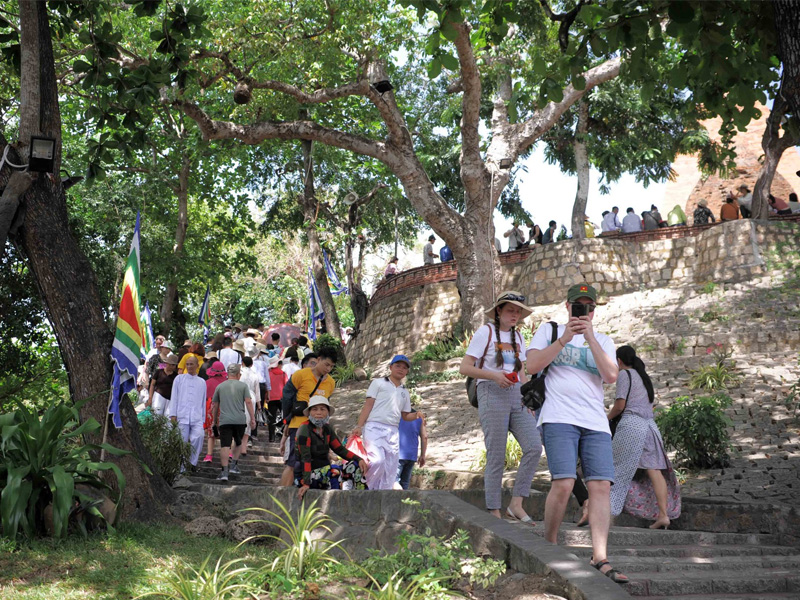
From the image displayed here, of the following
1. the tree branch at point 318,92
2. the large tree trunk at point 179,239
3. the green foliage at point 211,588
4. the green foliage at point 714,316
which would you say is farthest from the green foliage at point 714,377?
the large tree trunk at point 179,239

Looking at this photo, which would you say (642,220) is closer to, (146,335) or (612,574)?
(146,335)

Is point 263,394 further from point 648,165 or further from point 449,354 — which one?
point 648,165

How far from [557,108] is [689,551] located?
45.0 ft

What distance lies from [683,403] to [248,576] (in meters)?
7.01

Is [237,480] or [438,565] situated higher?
[237,480]

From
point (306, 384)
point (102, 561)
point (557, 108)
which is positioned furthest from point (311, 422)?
point (557, 108)

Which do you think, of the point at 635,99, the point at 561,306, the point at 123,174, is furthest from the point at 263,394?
the point at 635,99

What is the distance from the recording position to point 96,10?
9031 mm

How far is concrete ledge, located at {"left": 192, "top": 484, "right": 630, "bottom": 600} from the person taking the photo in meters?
4.25

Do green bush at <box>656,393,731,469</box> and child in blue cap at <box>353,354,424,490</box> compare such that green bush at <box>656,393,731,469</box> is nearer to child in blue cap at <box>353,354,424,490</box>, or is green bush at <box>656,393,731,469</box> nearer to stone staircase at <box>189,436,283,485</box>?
child in blue cap at <box>353,354,424,490</box>

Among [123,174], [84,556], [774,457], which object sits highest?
[123,174]

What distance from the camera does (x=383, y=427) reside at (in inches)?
322

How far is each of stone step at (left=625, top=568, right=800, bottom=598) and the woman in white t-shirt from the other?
63.0 inches

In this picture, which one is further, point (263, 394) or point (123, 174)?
point (123, 174)
